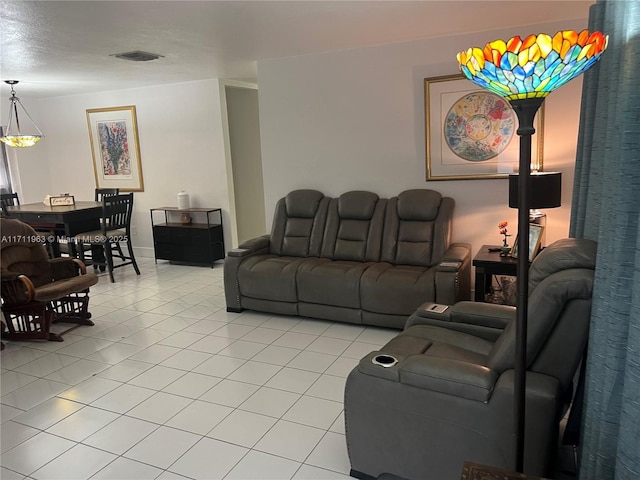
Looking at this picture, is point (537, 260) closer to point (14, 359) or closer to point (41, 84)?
point (14, 359)

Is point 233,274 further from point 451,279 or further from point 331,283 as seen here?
point 451,279

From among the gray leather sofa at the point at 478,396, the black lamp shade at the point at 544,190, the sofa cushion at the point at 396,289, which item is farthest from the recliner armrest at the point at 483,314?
the black lamp shade at the point at 544,190

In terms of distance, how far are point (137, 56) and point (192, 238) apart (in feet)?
8.26

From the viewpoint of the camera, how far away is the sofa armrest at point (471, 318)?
2531mm

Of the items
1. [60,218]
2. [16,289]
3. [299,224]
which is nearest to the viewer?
[16,289]

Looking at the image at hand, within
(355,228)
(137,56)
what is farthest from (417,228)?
(137,56)

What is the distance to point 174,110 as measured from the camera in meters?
6.31

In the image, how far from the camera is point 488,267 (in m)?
3.59

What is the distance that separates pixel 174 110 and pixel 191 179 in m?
A: 0.97

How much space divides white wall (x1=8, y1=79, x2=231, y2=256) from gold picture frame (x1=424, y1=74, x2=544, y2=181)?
3011 mm

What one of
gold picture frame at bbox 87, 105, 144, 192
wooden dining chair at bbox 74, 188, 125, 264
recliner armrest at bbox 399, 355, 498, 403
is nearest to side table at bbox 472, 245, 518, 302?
recliner armrest at bbox 399, 355, 498, 403

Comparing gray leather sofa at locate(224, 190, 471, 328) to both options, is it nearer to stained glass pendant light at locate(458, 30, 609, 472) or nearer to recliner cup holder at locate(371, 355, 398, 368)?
recliner cup holder at locate(371, 355, 398, 368)

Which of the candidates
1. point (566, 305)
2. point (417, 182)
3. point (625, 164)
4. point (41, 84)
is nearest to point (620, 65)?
point (625, 164)

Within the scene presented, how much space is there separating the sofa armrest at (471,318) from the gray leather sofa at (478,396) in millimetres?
408
